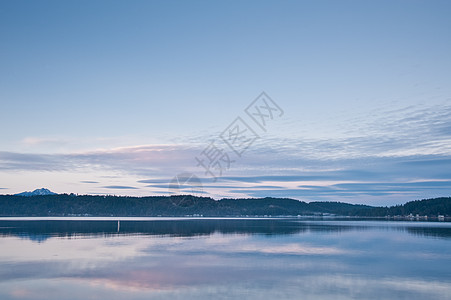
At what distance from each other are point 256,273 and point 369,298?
746cm

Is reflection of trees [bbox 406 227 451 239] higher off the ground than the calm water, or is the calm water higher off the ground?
the calm water

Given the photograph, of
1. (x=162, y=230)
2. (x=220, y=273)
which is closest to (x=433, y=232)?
(x=162, y=230)

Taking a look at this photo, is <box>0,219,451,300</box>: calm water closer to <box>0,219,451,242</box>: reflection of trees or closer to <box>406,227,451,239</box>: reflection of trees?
<box>0,219,451,242</box>: reflection of trees

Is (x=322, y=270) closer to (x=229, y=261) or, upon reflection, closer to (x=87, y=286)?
(x=229, y=261)

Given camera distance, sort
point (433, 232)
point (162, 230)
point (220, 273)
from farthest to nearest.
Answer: point (162, 230) → point (433, 232) → point (220, 273)

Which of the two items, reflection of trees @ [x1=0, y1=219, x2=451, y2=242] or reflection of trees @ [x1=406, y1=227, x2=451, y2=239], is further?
reflection of trees @ [x1=406, y1=227, x2=451, y2=239]

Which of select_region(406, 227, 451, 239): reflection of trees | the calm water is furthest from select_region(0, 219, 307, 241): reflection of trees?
the calm water

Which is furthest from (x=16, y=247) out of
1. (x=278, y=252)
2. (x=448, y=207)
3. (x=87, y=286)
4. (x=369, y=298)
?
(x=448, y=207)

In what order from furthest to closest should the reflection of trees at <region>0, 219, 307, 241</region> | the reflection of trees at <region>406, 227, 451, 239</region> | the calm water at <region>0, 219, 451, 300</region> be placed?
1. the reflection of trees at <region>406, 227, 451, 239</region>
2. the reflection of trees at <region>0, 219, 307, 241</region>
3. the calm water at <region>0, 219, 451, 300</region>

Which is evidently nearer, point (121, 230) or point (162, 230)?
point (121, 230)

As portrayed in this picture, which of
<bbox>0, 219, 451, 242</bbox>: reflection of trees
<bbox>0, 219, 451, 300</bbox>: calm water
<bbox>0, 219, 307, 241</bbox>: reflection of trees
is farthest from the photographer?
<bbox>0, 219, 451, 242</bbox>: reflection of trees

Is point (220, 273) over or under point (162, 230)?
over

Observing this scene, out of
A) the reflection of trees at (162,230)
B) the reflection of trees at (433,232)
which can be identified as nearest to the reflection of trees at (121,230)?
the reflection of trees at (162,230)

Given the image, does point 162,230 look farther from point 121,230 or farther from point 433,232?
point 433,232
